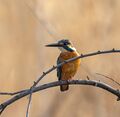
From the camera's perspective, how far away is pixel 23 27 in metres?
3.54

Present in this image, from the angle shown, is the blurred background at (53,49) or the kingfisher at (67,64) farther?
the blurred background at (53,49)

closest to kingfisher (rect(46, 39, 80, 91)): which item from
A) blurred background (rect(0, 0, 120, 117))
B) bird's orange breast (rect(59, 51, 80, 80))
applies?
Result: bird's orange breast (rect(59, 51, 80, 80))

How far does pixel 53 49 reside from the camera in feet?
11.8

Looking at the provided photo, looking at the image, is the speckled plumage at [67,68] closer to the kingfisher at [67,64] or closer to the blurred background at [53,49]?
the kingfisher at [67,64]

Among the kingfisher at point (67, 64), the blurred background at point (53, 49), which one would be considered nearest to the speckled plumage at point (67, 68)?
the kingfisher at point (67, 64)

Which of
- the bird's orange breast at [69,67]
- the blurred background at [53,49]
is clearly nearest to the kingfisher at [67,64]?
the bird's orange breast at [69,67]

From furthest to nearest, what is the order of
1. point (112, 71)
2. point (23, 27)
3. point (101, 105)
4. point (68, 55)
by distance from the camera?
point (23, 27)
point (101, 105)
point (112, 71)
point (68, 55)

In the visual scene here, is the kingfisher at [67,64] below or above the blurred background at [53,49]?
below

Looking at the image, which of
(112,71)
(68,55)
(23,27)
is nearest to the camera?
(68,55)

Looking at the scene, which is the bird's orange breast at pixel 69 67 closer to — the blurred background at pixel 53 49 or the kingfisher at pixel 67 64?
the kingfisher at pixel 67 64

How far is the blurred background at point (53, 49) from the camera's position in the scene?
3.31m

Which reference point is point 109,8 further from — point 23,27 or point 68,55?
point 68,55

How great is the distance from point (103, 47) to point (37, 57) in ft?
1.51

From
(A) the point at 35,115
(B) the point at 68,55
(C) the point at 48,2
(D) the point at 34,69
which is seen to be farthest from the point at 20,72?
(B) the point at 68,55
